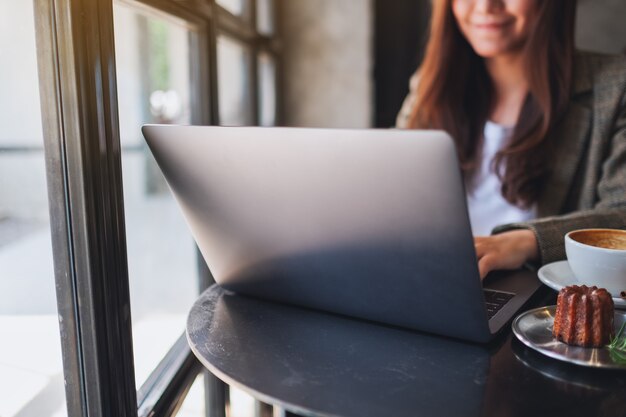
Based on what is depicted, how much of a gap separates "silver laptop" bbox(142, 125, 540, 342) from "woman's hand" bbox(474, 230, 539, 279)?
0.32 ft

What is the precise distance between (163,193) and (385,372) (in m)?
2.02

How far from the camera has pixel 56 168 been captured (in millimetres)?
565

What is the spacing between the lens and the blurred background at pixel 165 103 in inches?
23.1

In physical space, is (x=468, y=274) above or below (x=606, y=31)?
below

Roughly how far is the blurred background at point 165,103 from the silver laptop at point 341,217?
164 millimetres

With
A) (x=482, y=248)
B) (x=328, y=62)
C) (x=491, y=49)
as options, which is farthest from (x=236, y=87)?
(x=482, y=248)

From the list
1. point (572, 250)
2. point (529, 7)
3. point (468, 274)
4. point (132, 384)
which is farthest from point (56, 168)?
point (529, 7)

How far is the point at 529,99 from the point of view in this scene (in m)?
1.11

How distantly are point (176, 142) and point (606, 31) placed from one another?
5.91 feet

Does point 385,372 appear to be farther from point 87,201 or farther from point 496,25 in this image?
point 496,25

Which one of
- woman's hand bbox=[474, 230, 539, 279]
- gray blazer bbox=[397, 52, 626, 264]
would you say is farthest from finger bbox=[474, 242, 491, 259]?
gray blazer bbox=[397, 52, 626, 264]

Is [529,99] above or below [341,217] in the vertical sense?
above

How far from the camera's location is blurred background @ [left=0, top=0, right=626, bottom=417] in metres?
0.59

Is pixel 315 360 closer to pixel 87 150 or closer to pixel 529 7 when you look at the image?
pixel 87 150
